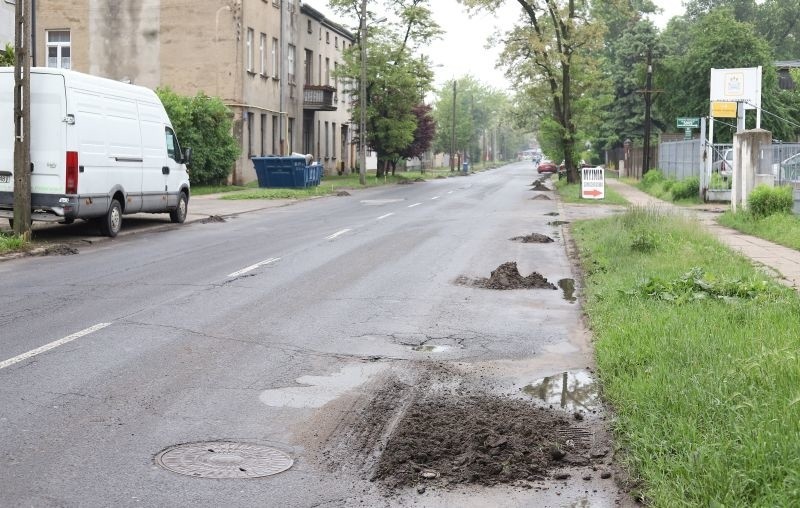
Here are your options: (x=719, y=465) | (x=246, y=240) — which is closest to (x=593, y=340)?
(x=719, y=465)

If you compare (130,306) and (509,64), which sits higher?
(509,64)

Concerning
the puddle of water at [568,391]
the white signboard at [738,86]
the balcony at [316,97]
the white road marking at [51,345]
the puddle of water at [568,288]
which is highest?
the balcony at [316,97]

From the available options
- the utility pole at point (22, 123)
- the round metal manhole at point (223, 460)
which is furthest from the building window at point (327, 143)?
the round metal manhole at point (223, 460)

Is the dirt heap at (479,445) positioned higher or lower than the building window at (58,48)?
lower

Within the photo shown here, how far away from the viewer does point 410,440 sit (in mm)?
5676

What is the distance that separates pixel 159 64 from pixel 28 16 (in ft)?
96.9

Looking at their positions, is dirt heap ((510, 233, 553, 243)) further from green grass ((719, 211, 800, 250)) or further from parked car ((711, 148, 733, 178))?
parked car ((711, 148, 733, 178))

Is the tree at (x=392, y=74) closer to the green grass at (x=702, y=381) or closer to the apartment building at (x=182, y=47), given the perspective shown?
the apartment building at (x=182, y=47)

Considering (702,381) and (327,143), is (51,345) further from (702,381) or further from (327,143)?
(327,143)

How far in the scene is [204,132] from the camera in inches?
1537

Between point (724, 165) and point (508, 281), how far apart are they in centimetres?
2601

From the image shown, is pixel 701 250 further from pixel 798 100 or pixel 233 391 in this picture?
pixel 798 100

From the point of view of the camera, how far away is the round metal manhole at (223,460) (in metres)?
5.13

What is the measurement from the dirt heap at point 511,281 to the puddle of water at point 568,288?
6.2 inches
